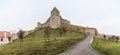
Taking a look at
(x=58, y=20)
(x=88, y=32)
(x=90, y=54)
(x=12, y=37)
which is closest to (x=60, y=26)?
(x=58, y=20)

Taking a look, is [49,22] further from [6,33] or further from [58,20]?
[6,33]

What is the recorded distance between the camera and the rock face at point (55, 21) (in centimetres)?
14788

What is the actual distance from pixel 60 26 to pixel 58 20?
3605mm

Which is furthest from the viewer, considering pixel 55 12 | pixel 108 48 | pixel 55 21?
pixel 55 12

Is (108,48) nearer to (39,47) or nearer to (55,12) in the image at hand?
(39,47)

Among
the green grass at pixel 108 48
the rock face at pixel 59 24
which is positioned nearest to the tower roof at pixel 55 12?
the rock face at pixel 59 24

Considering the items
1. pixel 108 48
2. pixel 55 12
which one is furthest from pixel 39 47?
pixel 55 12

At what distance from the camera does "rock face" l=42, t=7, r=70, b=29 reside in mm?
147875

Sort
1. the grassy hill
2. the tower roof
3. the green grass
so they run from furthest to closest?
the tower roof
the grassy hill
the green grass

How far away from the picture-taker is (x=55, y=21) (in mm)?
148875

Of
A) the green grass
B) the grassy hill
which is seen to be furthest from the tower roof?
the green grass

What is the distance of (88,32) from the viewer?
482 ft

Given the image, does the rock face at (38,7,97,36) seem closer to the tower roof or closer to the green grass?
the tower roof

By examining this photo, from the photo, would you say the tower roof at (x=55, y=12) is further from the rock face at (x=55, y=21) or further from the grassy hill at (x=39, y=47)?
the grassy hill at (x=39, y=47)
